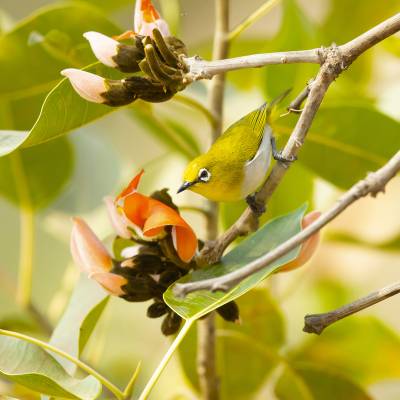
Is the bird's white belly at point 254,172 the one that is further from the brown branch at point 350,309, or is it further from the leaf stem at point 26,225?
the leaf stem at point 26,225

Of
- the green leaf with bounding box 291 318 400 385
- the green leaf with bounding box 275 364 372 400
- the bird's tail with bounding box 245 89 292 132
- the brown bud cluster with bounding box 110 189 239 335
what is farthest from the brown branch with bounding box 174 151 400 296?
the green leaf with bounding box 291 318 400 385

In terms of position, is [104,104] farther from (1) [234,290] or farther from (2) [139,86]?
(1) [234,290]

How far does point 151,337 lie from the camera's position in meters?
1.33

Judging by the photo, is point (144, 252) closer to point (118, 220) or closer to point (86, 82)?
point (118, 220)

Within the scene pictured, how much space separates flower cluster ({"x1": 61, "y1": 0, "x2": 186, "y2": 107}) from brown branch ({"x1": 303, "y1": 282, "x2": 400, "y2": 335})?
0.19 meters

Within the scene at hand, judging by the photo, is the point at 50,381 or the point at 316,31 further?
the point at 316,31

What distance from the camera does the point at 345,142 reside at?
77 cm

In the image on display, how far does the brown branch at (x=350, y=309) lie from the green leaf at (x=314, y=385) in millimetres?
341

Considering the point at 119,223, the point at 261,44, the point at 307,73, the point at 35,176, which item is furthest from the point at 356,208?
the point at 119,223

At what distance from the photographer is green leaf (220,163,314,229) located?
851 millimetres

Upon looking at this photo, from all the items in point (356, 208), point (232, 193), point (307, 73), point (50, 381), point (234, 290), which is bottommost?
point (50, 381)

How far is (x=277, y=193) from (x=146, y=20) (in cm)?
36

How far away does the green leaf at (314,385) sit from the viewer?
0.80m

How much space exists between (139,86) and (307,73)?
0.42 metres
